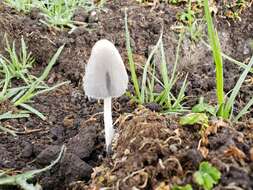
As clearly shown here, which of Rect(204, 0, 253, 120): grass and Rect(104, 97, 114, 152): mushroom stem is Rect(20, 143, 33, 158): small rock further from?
Rect(204, 0, 253, 120): grass

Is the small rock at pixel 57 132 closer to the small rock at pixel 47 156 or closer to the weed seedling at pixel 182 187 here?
the small rock at pixel 47 156

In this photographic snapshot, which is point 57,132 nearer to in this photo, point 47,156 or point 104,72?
point 47,156

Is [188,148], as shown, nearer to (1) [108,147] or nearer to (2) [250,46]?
(1) [108,147]

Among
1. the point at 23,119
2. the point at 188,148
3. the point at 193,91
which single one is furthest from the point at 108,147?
the point at 193,91

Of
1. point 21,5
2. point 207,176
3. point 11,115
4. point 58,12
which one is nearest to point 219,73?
point 207,176

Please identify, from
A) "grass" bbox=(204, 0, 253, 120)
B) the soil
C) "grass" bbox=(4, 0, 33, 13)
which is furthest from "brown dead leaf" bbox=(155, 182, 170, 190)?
"grass" bbox=(4, 0, 33, 13)

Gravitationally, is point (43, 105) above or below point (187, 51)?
below
